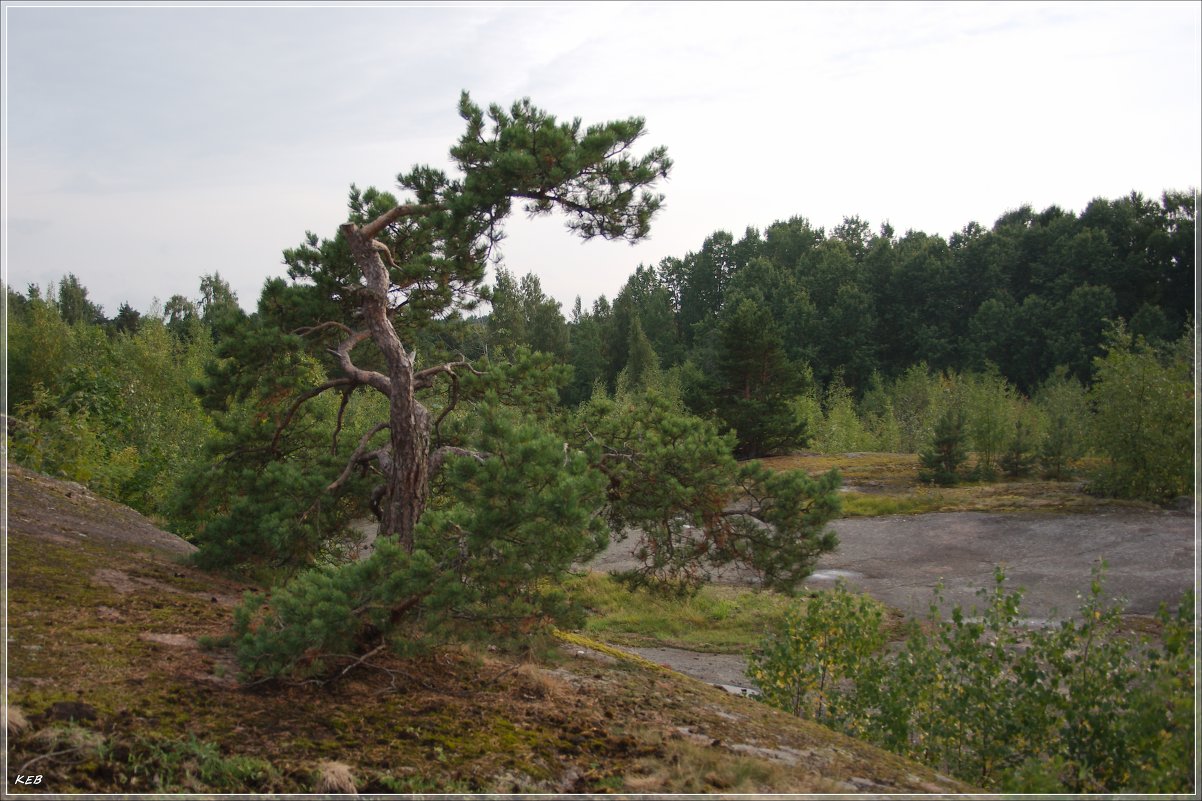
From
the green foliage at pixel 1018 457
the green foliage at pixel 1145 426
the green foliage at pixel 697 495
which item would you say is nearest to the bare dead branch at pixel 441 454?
the green foliage at pixel 697 495

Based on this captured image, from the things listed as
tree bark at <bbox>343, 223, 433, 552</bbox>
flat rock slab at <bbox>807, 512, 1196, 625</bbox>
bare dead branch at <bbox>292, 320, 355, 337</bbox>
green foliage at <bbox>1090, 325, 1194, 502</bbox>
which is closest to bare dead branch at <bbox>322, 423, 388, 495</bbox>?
tree bark at <bbox>343, 223, 433, 552</bbox>

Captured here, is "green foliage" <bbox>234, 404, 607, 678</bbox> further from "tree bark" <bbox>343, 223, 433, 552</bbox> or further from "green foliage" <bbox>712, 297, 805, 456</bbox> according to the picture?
"green foliage" <bbox>712, 297, 805, 456</bbox>

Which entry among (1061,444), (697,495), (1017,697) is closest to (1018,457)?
(1061,444)

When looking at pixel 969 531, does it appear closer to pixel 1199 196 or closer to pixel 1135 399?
pixel 1135 399

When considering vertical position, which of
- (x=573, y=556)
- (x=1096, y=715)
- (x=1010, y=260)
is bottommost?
(x=1096, y=715)

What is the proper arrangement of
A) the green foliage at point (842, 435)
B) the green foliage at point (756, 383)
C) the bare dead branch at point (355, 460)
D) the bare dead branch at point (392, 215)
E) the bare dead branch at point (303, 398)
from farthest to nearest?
1. the green foliage at point (842, 435)
2. the green foliage at point (756, 383)
3. the bare dead branch at point (303, 398)
4. the bare dead branch at point (355, 460)
5. the bare dead branch at point (392, 215)

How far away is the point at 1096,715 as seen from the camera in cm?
525

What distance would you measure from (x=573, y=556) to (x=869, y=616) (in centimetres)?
338

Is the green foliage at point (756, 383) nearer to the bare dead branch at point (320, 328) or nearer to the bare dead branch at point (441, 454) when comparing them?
the bare dead branch at point (320, 328)

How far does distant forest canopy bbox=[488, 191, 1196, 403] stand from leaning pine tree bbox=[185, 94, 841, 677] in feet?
132

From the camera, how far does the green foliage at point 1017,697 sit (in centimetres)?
465

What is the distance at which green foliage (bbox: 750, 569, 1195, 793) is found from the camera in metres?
4.65

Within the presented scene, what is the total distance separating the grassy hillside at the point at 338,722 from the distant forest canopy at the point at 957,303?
41.8m

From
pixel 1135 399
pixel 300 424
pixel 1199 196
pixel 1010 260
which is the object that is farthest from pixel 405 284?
pixel 1010 260
